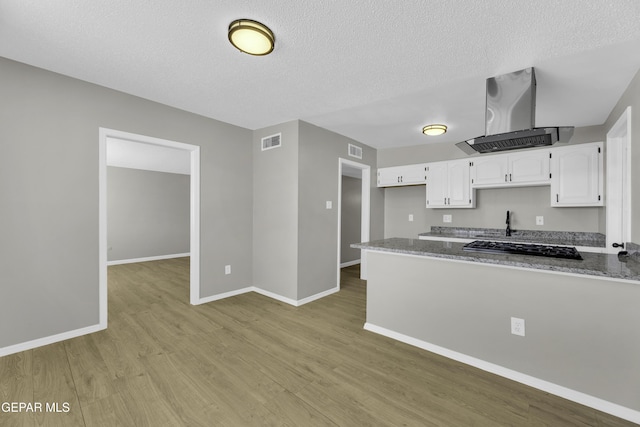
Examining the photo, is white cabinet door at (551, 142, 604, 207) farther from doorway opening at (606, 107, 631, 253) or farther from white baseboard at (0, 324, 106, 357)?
white baseboard at (0, 324, 106, 357)

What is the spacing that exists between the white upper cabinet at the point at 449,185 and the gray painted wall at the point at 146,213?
6528 millimetres

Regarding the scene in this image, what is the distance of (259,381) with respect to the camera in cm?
202

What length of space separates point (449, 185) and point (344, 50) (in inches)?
123

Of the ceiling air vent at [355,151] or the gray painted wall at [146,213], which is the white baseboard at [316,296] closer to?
the ceiling air vent at [355,151]

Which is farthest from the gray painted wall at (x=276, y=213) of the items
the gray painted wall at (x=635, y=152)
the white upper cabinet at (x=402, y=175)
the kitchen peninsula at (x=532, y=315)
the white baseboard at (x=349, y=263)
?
the gray painted wall at (x=635, y=152)

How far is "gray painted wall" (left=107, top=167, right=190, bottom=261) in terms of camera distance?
21.3ft

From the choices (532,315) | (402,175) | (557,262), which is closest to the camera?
(557,262)

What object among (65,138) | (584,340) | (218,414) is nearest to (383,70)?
(584,340)

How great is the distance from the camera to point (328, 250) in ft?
13.6

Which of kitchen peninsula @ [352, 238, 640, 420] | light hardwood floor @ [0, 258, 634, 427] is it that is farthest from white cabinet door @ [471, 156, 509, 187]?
light hardwood floor @ [0, 258, 634, 427]

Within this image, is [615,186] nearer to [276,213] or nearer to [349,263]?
[276,213]

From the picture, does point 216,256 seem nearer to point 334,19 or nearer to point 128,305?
point 128,305

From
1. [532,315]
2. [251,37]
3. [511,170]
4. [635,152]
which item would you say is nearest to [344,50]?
[251,37]

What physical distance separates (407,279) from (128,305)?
357 cm
